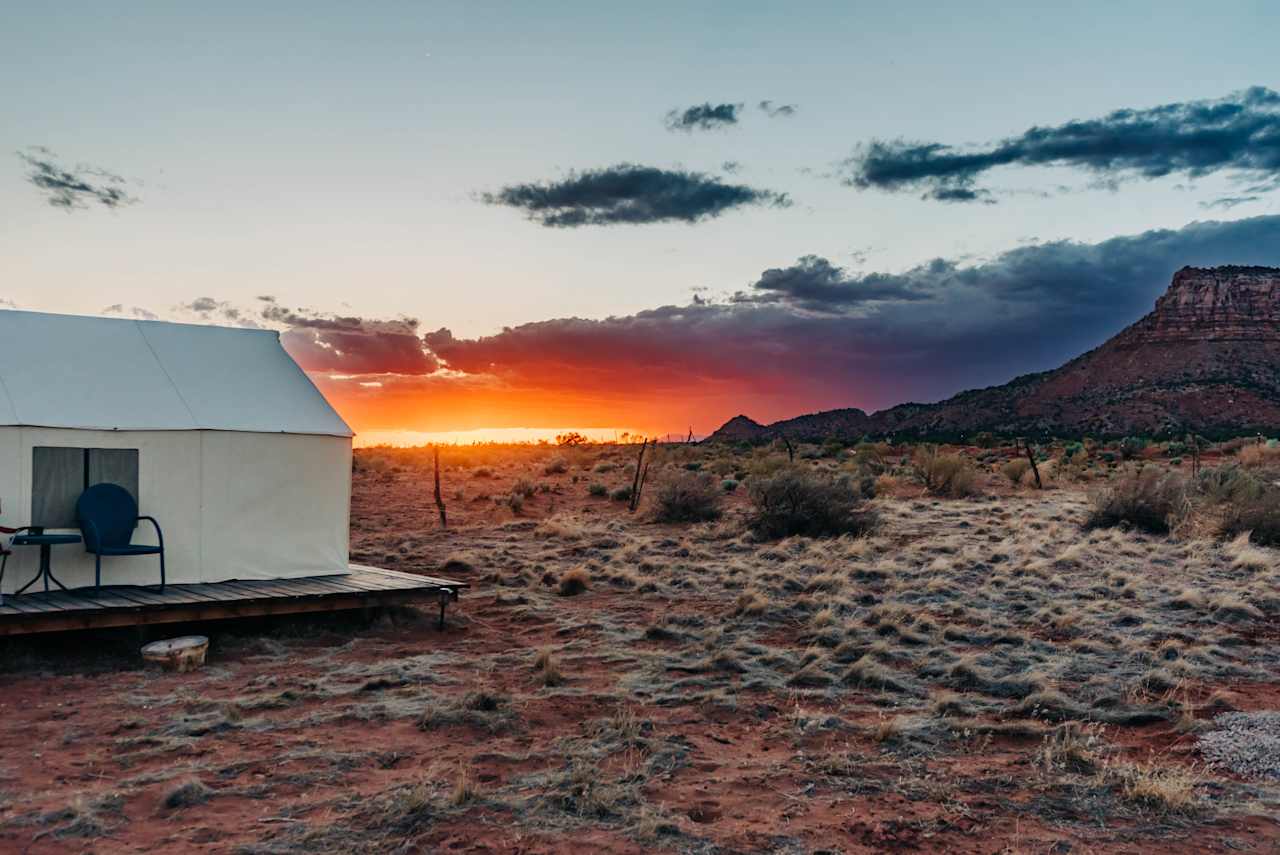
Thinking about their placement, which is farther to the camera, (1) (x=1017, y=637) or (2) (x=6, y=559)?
(1) (x=1017, y=637)

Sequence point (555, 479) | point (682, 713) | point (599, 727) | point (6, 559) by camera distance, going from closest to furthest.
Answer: point (599, 727) → point (682, 713) → point (6, 559) → point (555, 479)

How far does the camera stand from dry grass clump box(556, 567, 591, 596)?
40.1ft

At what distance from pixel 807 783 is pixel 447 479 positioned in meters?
23.3

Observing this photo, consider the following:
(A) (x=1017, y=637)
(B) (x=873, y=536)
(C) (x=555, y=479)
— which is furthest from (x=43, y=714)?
(C) (x=555, y=479)

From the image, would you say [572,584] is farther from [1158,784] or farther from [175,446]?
[1158,784]

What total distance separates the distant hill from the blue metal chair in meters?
48.1

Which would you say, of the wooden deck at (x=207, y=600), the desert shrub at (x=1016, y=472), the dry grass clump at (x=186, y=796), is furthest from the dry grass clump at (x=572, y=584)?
the desert shrub at (x=1016, y=472)

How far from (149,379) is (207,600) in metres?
2.91

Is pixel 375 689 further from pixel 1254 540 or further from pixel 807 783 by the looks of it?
pixel 1254 540

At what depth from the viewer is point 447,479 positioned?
28.1m

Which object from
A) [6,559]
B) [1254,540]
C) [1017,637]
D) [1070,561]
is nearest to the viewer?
[6,559]

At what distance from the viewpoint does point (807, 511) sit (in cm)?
1641

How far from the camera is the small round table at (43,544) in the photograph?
861cm

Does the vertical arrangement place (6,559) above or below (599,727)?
above
